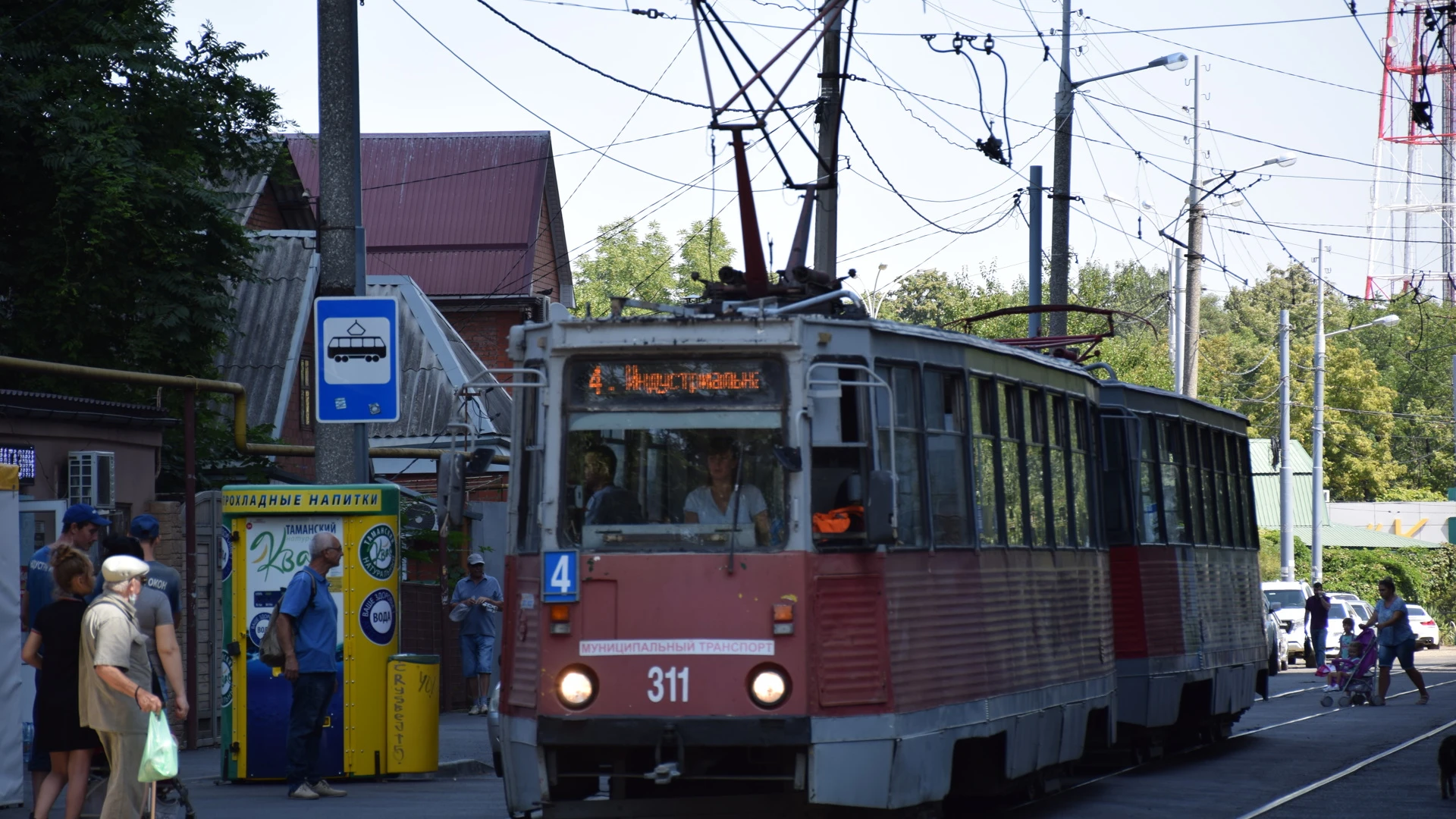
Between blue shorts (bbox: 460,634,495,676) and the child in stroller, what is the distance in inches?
426

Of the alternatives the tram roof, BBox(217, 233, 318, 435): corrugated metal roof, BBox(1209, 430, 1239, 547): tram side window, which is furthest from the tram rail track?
BBox(217, 233, 318, 435): corrugated metal roof

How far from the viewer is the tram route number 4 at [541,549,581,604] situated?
9883mm

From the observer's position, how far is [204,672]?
17.3 m

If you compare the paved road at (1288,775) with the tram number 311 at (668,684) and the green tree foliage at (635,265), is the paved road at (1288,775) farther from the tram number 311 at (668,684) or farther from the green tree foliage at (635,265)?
the green tree foliage at (635,265)

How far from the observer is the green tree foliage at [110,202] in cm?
2264

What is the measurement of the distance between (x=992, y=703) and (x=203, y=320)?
1440cm

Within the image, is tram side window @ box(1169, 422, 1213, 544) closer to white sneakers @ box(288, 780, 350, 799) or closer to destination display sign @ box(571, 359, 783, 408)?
white sneakers @ box(288, 780, 350, 799)

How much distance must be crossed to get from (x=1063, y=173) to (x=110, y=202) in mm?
12606

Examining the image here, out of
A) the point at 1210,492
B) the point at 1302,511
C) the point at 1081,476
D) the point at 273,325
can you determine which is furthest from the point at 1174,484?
the point at 1302,511

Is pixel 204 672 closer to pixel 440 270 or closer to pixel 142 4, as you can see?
pixel 142 4

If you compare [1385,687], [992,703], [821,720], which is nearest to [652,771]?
[821,720]

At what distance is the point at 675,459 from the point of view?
9883 millimetres

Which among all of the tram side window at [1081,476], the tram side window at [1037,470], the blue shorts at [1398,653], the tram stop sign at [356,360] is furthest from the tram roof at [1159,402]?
the blue shorts at [1398,653]

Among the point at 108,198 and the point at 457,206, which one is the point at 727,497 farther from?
the point at 457,206
